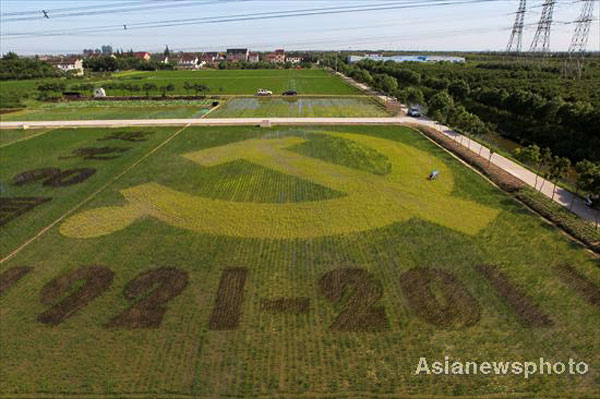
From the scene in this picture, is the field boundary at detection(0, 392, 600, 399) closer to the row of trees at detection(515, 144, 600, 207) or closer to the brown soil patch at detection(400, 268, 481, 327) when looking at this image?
the brown soil patch at detection(400, 268, 481, 327)

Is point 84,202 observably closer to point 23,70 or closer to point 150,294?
point 150,294

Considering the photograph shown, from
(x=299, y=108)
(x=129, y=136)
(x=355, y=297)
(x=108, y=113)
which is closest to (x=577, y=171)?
(x=355, y=297)

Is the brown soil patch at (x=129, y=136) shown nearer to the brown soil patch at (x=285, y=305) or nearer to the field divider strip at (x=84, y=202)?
the field divider strip at (x=84, y=202)

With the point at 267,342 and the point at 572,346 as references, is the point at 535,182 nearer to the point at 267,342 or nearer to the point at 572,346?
the point at 572,346

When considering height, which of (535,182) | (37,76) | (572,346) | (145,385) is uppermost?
(37,76)

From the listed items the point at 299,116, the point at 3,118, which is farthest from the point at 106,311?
the point at 3,118

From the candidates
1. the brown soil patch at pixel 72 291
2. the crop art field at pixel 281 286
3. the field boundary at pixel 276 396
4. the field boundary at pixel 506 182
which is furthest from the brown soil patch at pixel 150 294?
the field boundary at pixel 506 182
